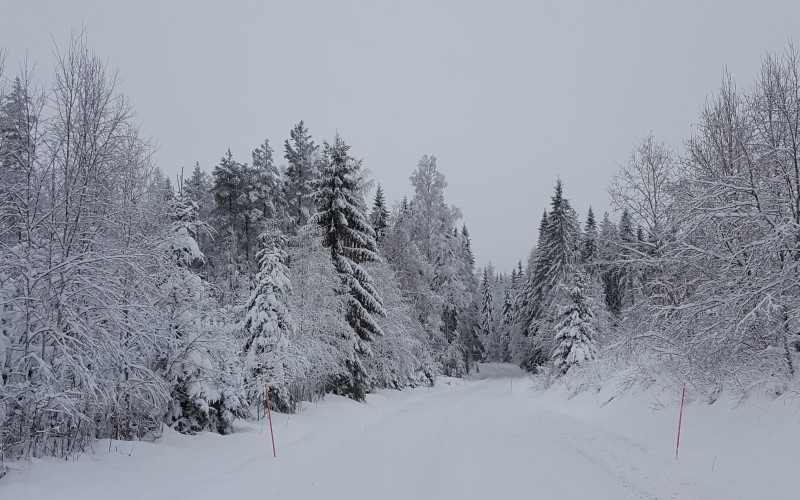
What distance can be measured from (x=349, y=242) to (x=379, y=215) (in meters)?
11.7

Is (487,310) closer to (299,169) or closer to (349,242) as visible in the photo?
(299,169)

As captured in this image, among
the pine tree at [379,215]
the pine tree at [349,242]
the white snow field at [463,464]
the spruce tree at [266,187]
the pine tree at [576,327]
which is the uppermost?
the spruce tree at [266,187]

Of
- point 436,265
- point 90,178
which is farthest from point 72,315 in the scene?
point 436,265

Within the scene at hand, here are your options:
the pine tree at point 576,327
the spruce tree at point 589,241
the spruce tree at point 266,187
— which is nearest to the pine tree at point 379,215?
the spruce tree at point 266,187

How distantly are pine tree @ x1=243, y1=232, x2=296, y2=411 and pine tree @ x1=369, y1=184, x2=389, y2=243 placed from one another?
696 inches

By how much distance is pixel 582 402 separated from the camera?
59.0ft

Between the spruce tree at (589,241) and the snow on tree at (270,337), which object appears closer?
the snow on tree at (270,337)

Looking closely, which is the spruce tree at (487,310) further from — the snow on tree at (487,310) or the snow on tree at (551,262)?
the snow on tree at (551,262)

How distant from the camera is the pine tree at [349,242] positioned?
21.3m

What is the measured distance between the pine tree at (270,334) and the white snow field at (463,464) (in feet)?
5.72

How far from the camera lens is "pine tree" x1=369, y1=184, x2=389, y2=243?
110 feet

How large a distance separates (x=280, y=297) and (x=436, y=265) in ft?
77.5

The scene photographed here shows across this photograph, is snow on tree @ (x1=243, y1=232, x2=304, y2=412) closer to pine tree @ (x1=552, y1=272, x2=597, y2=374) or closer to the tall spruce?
pine tree @ (x1=552, y1=272, x2=597, y2=374)

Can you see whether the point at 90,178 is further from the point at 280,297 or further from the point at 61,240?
the point at 280,297
